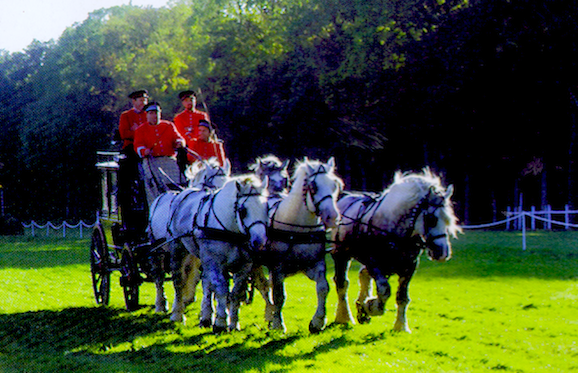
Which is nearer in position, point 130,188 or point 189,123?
point 130,188

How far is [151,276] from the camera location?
40.0ft

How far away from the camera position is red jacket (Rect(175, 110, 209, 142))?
44.4 feet

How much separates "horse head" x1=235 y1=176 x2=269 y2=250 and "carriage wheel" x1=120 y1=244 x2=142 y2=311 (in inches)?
120

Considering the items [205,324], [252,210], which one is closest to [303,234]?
[252,210]

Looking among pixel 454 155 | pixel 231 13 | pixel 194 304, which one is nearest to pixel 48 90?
pixel 231 13

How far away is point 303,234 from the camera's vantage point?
9.36m

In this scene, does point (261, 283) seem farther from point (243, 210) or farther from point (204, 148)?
point (204, 148)

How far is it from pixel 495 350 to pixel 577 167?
92.6ft

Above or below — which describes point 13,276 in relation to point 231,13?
below

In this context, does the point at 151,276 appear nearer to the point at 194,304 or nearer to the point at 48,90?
the point at 194,304

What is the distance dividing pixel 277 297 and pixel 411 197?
6.83 feet

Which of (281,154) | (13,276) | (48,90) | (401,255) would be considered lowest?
(13,276)

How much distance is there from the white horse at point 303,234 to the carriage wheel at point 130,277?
301 cm

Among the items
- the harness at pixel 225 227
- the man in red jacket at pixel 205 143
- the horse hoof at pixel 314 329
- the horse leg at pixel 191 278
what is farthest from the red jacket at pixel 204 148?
the horse hoof at pixel 314 329
